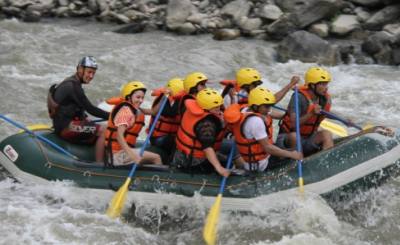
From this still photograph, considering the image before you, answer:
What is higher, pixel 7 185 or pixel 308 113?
pixel 308 113

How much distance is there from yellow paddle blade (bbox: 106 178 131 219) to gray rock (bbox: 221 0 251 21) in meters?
9.76

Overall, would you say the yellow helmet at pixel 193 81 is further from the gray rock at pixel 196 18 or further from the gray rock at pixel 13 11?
the gray rock at pixel 13 11

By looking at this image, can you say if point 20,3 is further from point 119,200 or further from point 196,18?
point 119,200

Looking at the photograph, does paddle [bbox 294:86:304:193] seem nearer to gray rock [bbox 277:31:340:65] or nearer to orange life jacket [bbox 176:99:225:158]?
orange life jacket [bbox 176:99:225:158]

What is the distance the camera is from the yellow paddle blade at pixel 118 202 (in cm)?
588

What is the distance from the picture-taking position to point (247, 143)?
5.91m

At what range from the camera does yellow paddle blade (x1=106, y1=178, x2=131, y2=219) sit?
19.3ft

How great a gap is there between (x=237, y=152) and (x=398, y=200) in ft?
6.13

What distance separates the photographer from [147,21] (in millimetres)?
15680

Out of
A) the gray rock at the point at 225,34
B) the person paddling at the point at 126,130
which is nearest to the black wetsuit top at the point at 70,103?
the person paddling at the point at 126,130

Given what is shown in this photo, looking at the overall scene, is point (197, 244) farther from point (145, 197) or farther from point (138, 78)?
point (138, 78)

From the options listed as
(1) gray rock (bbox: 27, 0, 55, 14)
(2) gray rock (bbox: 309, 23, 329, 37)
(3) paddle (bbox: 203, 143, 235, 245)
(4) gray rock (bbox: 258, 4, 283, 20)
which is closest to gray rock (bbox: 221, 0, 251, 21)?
(4) gray rock (bbox: 258, 4, 283, 20)

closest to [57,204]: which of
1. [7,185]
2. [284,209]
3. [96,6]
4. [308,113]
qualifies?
[7,185]

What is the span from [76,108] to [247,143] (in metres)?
1.98
